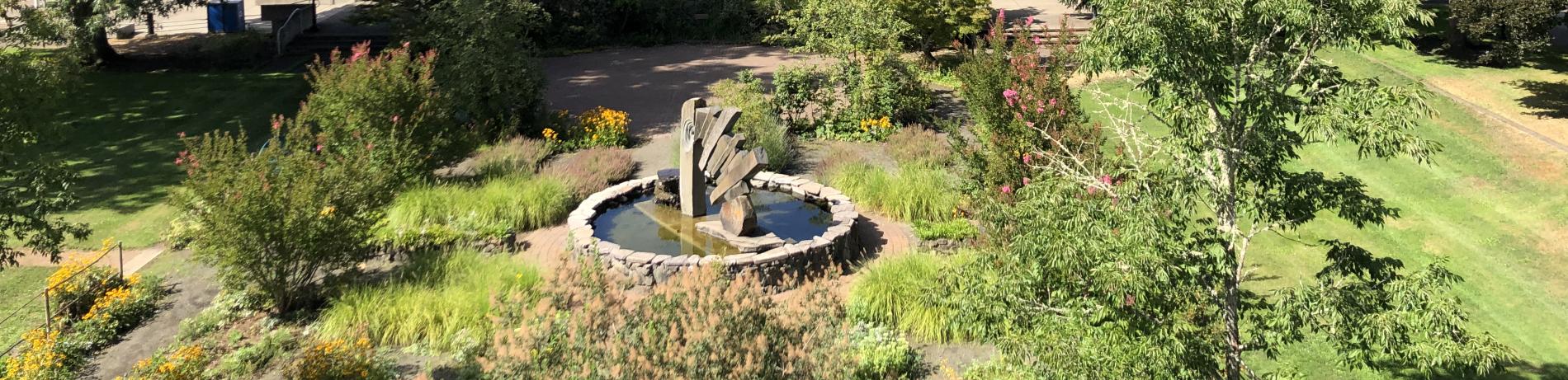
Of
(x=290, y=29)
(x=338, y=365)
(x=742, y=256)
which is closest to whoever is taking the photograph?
(x=338, y=365)

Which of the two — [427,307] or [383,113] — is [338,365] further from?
[383,113]

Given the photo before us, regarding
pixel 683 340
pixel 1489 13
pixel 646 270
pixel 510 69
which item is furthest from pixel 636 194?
pixel 1489 13

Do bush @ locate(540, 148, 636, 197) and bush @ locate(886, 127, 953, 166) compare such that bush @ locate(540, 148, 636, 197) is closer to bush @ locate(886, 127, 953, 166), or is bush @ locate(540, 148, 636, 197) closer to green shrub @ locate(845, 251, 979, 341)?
bush @ locate(886, 127, 953, 166)

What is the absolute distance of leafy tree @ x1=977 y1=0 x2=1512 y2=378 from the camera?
6793mm

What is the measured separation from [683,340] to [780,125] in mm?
12085

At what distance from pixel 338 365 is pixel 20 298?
6.25m

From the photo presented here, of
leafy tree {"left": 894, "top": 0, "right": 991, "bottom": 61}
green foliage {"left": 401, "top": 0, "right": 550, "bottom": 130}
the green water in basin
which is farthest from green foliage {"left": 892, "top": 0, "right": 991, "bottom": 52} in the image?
the green water in basin

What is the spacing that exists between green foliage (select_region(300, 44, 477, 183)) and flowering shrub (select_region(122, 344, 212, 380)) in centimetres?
443

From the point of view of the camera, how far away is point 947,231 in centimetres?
1475

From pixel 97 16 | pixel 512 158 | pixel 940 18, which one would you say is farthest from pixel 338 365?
pixel 940 18

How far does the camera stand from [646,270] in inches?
518

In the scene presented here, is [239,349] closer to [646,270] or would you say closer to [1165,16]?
[646,270]

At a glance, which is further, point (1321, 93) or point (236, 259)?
point (236, 259)

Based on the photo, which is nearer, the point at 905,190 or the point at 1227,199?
the point at 1227,199
